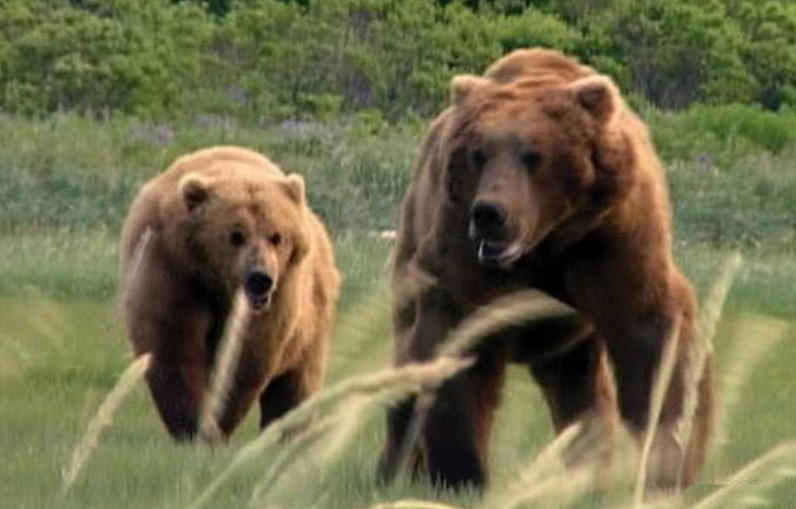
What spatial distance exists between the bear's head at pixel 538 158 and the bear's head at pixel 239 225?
206 cm

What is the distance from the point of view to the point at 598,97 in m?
6.47

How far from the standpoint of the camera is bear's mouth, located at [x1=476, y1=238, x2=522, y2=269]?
6238mm

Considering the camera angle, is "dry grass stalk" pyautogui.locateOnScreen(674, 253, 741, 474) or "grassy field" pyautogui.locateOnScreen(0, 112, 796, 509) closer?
"dry grass stalk" pyautogui.locateOnScreen(674, 253, 741, 474)

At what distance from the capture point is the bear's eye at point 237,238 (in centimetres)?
864

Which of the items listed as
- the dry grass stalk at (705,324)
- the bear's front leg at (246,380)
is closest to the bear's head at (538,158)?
the bear's front leg at (246,380)

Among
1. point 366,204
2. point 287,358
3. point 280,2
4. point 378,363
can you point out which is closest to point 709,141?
point 366,204

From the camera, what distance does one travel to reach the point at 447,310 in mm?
6660

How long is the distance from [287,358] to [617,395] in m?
2.46

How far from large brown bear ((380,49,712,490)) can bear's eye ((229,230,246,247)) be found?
1.68 metres

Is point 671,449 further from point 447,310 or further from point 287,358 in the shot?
point 287,358

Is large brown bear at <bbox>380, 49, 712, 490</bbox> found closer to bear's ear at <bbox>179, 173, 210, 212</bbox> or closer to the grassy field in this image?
the grassy field

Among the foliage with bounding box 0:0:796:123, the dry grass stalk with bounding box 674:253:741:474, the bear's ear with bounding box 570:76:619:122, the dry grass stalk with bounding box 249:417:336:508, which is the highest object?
the dry grass stalk with bounding box 674:253:741:474

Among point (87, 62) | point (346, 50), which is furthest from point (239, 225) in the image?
point (346, 50)

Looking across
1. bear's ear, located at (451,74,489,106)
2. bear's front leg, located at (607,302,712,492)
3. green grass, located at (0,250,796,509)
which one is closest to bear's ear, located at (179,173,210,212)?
green grass, located at (0,250,796,509)
